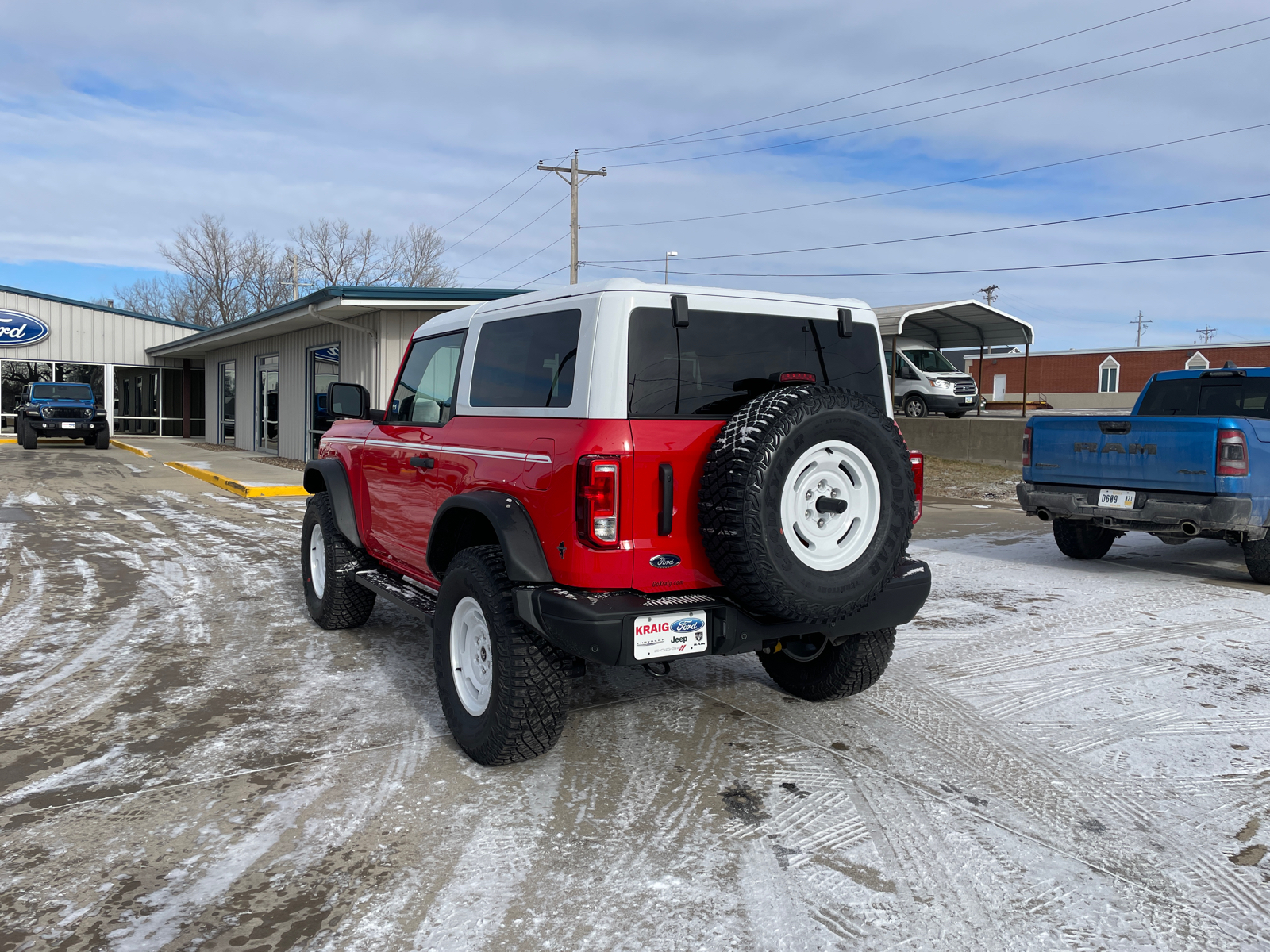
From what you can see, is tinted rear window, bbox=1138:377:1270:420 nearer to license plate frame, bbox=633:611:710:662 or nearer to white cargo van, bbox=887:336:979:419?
license plate frame, bbox=633:611:710:662

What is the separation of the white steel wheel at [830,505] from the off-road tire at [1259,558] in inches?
236

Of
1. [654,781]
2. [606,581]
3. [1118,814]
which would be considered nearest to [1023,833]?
[1118,814]

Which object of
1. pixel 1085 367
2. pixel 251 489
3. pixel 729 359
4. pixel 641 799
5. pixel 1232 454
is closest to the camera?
pixel 641 799

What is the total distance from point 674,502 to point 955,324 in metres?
22.3

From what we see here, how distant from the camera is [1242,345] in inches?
1854

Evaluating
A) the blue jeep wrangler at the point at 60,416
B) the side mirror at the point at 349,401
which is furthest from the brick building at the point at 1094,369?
the side mirror at the point at 349,401

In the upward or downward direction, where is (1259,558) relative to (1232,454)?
downward

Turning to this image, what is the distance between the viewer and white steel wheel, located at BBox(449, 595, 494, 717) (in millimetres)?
4020

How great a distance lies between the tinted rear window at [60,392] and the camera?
27.2m

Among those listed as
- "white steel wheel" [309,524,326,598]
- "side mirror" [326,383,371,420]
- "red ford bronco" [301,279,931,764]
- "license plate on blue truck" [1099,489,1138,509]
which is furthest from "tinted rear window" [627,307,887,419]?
"license plate on blue truck" [1099,489,1138,509]

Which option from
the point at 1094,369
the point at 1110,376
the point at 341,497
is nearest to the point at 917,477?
the point at 341,497

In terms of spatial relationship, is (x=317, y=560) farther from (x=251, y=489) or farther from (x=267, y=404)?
(x=267, y=404)

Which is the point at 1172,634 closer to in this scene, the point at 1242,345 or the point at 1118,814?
the point at 1118,814

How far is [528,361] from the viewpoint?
4066 mm
